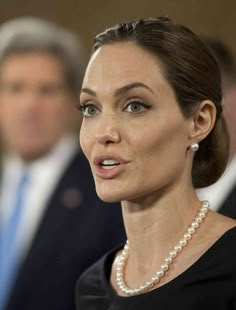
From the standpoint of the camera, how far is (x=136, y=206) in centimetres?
88

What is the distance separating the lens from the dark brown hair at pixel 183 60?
843 millimetres

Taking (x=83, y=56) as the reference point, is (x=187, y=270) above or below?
below

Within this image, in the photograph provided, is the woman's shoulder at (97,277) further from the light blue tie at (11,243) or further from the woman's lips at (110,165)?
the light blue tie at (11,243)

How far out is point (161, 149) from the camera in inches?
33.0

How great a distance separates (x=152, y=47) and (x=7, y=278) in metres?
0.64

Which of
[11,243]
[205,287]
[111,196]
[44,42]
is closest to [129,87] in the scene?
[111,196]

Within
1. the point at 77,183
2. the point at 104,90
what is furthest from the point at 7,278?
the point at 104,90

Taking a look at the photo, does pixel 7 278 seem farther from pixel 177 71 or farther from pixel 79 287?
pixel 177 71

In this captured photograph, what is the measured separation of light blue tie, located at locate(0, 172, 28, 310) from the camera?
1.33 meters

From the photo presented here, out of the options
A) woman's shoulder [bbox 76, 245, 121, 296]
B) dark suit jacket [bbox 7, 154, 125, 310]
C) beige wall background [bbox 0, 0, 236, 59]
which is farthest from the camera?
dark suit jacket [bbox 7, 154, 125, 310]

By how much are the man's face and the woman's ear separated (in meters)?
0.45

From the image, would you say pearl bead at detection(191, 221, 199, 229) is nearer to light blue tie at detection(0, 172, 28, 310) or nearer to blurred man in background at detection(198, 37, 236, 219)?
blurred man in background at detection(198, 37, 236, 219)

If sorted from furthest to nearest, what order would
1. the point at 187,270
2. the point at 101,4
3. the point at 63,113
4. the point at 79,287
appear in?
the point at 63,113
the point at 101,4
the point at 79,287
the point at 187,270

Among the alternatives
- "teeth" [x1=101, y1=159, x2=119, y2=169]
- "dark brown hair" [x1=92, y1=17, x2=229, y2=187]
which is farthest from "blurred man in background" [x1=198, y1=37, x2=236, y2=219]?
"teeth" [x1=101, y1=159, x2=119, y2=169]
